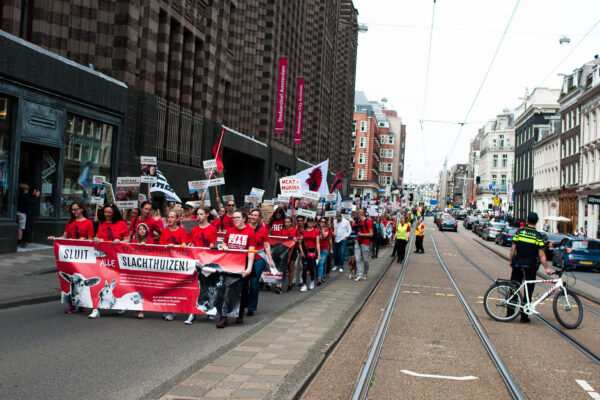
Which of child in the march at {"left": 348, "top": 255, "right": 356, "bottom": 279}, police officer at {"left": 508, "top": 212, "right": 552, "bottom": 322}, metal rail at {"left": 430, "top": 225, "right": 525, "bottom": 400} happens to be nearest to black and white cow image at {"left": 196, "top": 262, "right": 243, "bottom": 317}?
metal rail at {"left": 430, "top": 225, "right": 525, "bottom": 400}

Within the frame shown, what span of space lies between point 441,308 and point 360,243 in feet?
14.9

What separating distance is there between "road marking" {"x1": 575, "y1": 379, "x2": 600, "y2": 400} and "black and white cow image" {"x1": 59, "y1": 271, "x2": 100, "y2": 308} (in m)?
6.59

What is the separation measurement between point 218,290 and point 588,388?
4.92 meters

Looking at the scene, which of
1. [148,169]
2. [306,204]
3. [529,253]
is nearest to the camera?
[529,253]

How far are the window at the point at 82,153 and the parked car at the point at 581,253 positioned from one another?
18.5 meters

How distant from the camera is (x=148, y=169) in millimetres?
14836

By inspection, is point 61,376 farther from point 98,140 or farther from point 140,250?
point 98,140

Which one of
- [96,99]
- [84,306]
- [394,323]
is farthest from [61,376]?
[96,99]

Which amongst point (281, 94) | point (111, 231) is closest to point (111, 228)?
point (111, 231)

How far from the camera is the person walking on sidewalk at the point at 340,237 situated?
56.7ft

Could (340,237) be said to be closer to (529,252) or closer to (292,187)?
(292,187)

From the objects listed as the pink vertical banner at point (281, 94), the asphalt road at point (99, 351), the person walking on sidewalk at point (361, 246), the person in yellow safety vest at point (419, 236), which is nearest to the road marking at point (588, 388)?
the asphalt road at point (99, 351)

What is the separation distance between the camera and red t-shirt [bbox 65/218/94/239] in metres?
9.55

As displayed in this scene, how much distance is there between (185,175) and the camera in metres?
25.1
